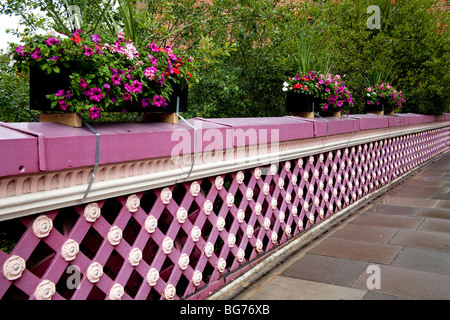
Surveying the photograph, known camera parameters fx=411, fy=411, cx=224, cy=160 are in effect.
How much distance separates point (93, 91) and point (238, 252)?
1.78 metres

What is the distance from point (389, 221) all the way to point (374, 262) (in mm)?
1563

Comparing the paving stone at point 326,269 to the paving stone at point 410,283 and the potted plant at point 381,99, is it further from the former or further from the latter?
the potted plant at point 381,99

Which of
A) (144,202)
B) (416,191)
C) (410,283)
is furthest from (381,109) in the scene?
(144,202)

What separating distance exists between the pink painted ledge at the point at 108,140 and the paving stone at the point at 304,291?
1.14 meters

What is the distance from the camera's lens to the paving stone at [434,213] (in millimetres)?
5278

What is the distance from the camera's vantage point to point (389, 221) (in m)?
5.07

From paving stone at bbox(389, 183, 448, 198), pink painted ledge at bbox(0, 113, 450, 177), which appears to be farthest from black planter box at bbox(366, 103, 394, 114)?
pink painted ledge at bbox(0, 113, 450, 177)

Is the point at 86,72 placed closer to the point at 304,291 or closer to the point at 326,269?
the point at 304,291

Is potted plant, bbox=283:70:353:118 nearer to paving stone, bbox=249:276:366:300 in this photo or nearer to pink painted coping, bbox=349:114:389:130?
pink painted coping, bbox=349:114:389:130

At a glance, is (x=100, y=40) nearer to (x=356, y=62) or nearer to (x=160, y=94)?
(x=160, y=94)

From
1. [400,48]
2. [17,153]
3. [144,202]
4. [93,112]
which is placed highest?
[400,48]

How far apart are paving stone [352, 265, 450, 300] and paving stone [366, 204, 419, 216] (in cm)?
212

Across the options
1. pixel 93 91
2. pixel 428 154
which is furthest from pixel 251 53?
pixel 428 154

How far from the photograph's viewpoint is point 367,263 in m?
3.65
